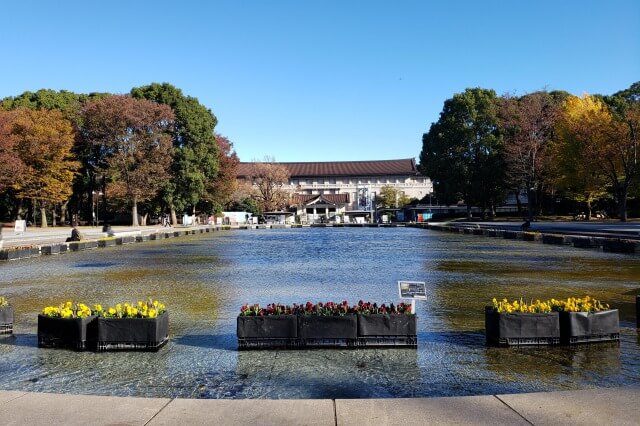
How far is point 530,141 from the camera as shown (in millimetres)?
67125

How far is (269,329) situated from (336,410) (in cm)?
327

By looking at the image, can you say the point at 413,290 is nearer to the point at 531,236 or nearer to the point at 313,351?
the point at 313,351

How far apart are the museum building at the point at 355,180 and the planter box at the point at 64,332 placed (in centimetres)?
11624

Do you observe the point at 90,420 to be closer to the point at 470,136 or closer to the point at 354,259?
the point at 354,259

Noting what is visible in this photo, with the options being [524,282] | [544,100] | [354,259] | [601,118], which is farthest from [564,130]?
[524,282]

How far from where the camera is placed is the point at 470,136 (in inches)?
3088

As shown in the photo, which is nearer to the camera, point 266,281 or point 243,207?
point 266,281

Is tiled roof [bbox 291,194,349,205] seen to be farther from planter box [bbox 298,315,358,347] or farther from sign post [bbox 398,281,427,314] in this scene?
planter box [bbox 298,315,358,347]

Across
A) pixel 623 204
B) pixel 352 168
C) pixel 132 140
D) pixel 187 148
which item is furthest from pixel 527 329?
pixel 352 168

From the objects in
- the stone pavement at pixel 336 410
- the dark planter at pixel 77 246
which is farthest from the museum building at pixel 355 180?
the stone pavement at pixel 336 410

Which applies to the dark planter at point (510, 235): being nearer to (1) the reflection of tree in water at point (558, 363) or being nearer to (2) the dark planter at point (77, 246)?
(2) the dark planter at point (77, 246)

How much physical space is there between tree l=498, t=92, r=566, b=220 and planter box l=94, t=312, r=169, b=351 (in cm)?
6276

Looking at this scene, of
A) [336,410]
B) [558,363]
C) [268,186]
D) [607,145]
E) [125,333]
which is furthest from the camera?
[268,186]

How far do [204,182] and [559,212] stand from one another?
52897mm
